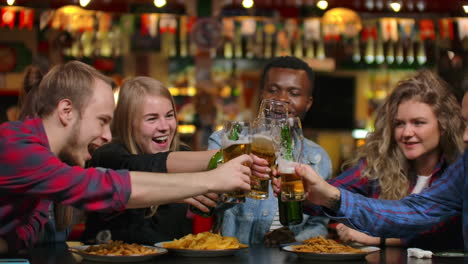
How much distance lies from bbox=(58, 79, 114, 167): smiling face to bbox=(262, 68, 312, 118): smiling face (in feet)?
3.91

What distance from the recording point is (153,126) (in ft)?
9.42

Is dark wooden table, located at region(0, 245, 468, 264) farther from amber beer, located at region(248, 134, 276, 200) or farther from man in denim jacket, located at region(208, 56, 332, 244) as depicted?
man in denim jacket, located at region(208, 56, 332, 244)

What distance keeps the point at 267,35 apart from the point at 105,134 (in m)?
5.05

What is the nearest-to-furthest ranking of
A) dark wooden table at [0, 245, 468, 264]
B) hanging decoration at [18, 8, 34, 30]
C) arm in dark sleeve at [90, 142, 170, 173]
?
dark wooden table at [0, 245, 468, 264] < arm in dark sleeve at [90, 142, 170, 173] < hanging decoration at [18, 8, 34, 30]

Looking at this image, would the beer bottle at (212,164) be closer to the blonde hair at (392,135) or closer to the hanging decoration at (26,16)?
the blonde hair at (392,135)

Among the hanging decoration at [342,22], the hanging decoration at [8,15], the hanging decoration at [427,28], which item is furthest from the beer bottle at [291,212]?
the hanging decoration at [8,15]

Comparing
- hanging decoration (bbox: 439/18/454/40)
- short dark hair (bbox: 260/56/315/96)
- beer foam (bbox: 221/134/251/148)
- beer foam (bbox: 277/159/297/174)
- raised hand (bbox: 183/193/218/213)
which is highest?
hanging decoration (bbox: 439/18/454/40)

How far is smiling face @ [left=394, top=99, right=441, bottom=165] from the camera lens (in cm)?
288

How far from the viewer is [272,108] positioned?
247cm

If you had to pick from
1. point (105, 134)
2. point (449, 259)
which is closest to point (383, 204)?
point (449, 259)

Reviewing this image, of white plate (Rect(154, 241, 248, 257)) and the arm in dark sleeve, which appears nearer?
white plate (Rect(154, 241, 248, 257))

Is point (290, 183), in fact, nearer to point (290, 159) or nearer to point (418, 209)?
point (290, 159)

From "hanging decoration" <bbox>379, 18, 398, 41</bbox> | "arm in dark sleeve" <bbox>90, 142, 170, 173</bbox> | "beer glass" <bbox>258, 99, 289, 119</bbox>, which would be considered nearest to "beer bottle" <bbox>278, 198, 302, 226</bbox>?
"beer glass" <bbox>258, 99, 289, 119</bbox>

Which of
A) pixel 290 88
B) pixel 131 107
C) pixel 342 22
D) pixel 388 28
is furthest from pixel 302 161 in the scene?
pixel 388 28
